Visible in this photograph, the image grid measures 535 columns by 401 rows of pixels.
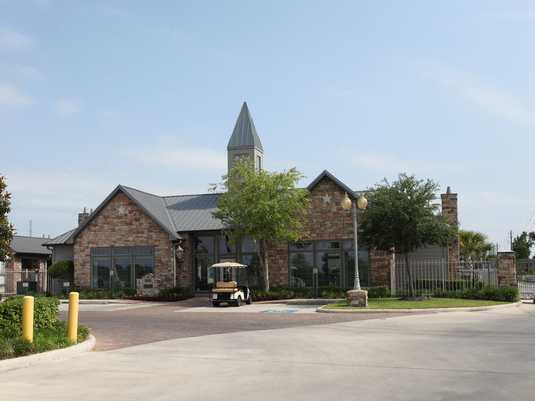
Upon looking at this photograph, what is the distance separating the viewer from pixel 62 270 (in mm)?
39094

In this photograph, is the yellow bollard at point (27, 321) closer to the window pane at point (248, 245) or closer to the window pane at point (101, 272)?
the window pane at point (248, 245)

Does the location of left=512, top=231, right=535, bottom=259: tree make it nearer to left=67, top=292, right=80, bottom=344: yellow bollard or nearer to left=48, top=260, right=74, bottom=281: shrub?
left=48, top=260, right=74, bottom=281: shrub

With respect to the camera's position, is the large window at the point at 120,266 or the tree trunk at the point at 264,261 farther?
the large window at the point at 120,266

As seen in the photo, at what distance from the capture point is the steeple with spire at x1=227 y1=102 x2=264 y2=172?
4466cm

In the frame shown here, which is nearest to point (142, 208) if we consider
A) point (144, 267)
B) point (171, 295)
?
point (144, 267)

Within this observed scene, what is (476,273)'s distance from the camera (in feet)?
108

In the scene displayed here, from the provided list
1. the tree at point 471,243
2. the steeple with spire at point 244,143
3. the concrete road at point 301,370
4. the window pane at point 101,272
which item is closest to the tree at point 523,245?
the tree at point 471,243

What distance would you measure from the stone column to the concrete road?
16.8 m

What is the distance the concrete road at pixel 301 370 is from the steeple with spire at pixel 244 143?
29243 millimetres

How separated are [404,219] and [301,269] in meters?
8.44

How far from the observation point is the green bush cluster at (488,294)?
2908 cm

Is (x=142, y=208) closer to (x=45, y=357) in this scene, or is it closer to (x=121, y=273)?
(x=121, y=273)

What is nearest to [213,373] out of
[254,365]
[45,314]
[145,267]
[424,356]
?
[254,365]

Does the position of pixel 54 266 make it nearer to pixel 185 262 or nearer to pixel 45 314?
pixel 185 262
